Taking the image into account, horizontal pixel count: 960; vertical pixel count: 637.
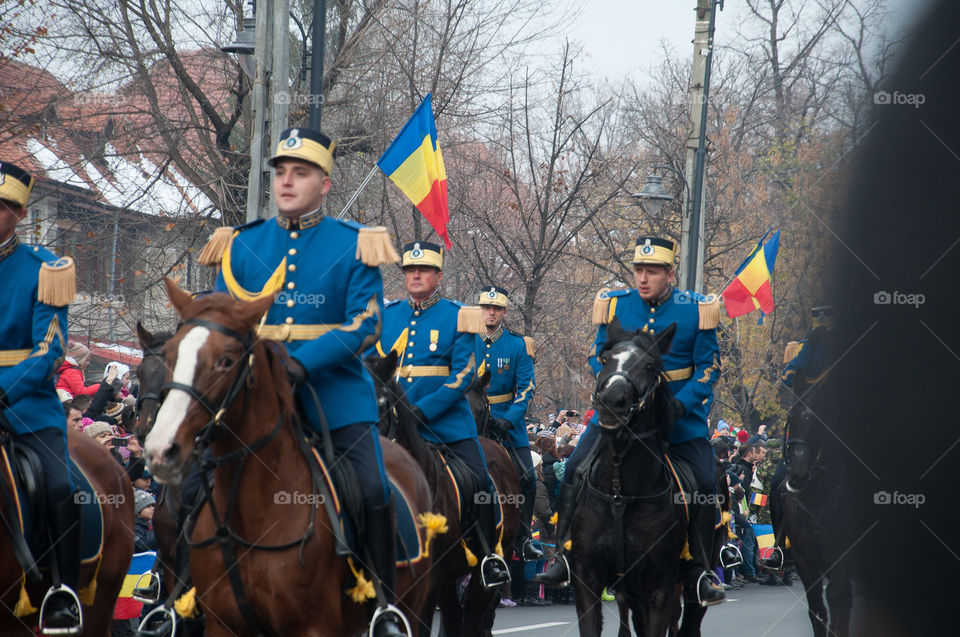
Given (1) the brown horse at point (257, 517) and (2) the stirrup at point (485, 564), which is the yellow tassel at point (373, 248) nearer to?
(1) the brown horse at point (257, 517)

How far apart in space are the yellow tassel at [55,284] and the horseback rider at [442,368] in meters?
3.21

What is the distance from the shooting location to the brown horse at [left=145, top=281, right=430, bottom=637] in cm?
427

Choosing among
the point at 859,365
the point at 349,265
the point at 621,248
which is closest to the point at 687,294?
the point at 349,265

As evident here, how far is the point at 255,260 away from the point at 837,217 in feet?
14.7

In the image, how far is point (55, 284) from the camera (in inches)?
225

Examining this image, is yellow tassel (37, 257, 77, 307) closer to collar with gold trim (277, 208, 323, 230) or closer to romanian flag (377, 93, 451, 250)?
collar with gold trim (277, 208, 323, 230)

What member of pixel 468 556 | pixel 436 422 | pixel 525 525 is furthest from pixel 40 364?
pixel 525 525

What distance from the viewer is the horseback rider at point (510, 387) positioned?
11.8m

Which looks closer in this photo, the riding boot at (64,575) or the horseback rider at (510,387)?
the riding boot at (64,575)

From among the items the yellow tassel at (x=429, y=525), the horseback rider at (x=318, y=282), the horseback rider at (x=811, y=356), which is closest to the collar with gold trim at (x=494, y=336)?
the yellow tassel at (x=429, y=525)

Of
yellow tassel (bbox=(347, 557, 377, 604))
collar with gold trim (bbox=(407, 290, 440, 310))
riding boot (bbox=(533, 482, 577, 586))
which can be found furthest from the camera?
collar with gold trim (bbox=(407, 290, 440, 310))

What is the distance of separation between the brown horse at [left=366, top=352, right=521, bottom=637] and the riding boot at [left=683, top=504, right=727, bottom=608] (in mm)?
1644

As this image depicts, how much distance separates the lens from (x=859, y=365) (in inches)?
38.9

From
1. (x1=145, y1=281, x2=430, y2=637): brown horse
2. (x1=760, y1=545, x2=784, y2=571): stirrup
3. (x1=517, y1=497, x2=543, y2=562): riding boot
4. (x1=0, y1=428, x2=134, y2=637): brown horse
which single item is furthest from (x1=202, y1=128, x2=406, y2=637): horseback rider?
(x1=517, y1=497, x2=543, y2=562): riding boot
